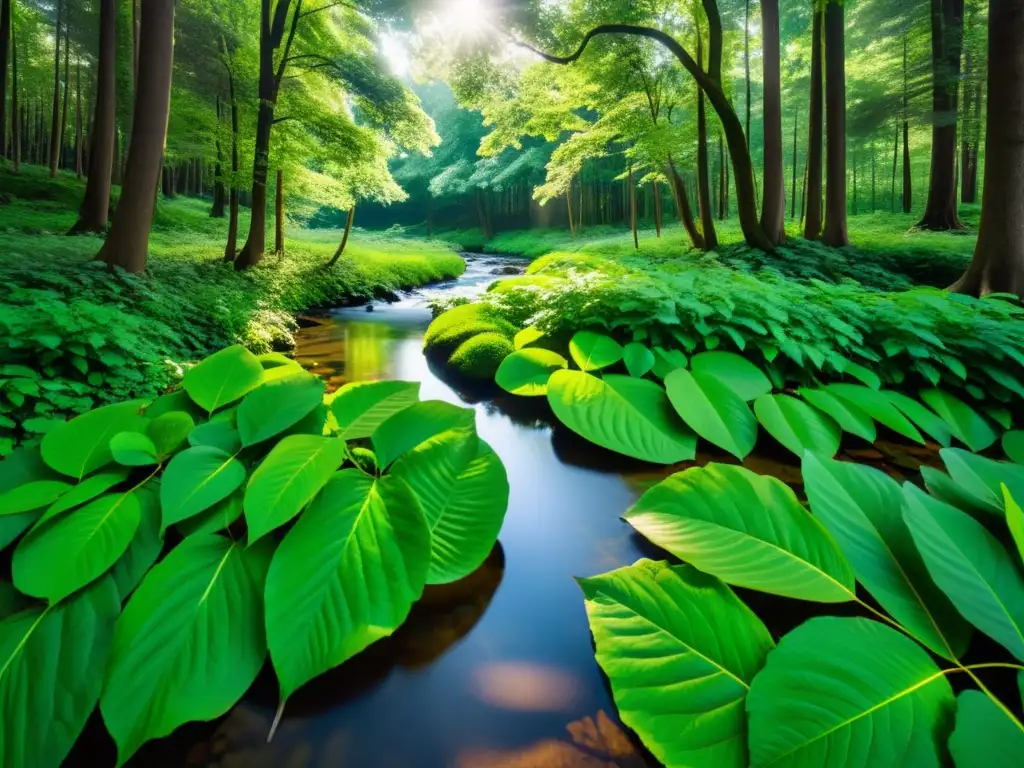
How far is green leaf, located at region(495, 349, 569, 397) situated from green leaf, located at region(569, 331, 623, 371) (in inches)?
5.1

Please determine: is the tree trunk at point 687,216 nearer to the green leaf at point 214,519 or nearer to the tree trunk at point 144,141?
the tree trunk at point 144,141

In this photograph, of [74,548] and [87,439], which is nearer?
[74,548]

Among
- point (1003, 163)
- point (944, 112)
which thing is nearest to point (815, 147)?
Answer: point (944, 112)

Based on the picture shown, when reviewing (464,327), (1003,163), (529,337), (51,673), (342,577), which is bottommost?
(51,673)

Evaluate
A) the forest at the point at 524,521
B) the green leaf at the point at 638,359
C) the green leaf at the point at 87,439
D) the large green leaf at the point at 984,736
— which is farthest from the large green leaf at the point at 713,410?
the green leaf at the point at 87,439

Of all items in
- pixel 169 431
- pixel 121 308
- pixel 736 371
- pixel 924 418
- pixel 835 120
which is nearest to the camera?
pixel 169 431

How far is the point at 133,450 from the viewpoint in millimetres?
1421

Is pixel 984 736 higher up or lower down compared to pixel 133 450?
lower down

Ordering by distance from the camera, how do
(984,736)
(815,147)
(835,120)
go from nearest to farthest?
(984,736) < (835,120) < (815,147)

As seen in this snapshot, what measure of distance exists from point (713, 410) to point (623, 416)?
0.38 metres

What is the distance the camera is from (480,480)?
1516 millimetres

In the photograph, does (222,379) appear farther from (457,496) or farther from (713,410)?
(713,410)

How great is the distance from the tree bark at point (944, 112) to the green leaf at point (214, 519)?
43.5 ft

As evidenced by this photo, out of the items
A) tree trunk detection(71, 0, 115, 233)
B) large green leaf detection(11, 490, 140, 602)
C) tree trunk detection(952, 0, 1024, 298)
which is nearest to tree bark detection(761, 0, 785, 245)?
tree trunk detection(952, 0, 1024, 298)
